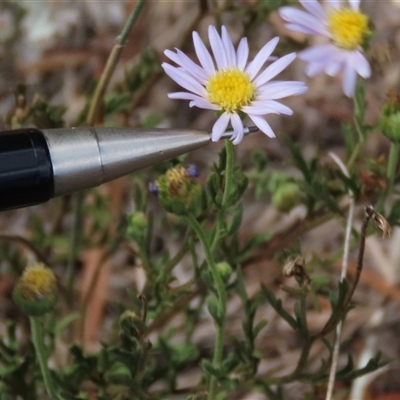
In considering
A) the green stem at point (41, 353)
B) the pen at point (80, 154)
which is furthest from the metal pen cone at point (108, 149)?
the green stem at point (41, 353)

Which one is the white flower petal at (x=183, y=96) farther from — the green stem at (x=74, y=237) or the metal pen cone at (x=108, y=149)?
the green stem at (x=74, y=237)

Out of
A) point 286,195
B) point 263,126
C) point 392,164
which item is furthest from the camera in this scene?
point 286,195

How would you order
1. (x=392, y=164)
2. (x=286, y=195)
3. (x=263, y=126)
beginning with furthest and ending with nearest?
1. (x=286, y=195)
2. (x=392, y=164)
3. (x=263, y=126)

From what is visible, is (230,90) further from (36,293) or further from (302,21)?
(36,293)

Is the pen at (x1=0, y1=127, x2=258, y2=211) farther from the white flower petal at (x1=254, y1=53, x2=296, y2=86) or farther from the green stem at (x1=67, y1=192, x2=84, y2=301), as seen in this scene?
the green stem at (x1=67, y1=192, x2=84, y2=301)

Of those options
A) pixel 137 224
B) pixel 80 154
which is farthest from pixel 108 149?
pixel 137 224

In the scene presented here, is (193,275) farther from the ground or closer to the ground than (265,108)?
closer to the ground
